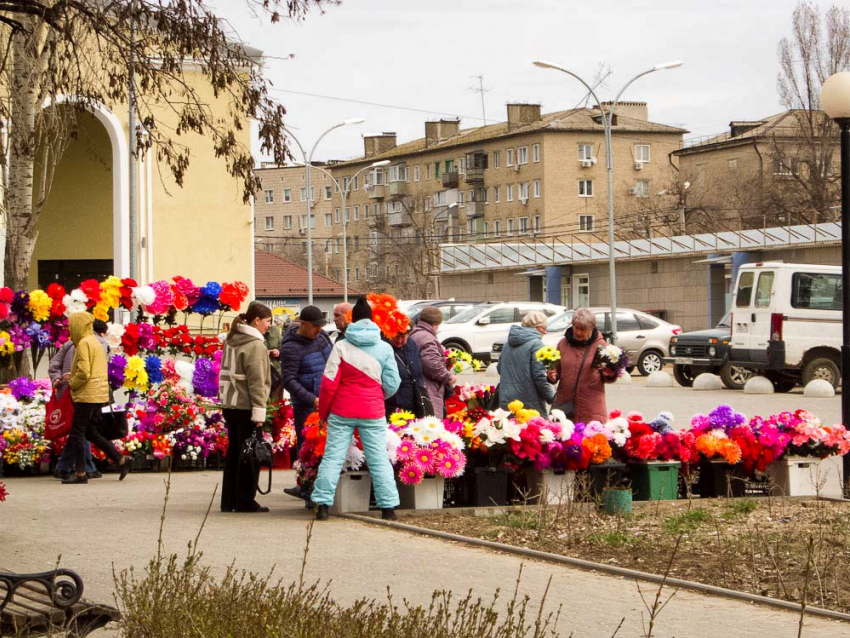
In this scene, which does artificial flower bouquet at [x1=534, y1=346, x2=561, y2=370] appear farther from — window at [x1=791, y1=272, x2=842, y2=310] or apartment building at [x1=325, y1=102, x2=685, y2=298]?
apartment building at [x1=325, y1=102, x2=685, y2=298]

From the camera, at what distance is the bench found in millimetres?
5625

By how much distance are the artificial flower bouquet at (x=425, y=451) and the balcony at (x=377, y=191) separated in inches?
4416

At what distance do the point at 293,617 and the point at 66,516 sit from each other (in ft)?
20.9

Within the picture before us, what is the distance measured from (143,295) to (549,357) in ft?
20.5

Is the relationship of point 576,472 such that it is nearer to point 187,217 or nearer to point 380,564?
point 380,564

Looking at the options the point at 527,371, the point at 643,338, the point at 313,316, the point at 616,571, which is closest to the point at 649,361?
the point at 643,338

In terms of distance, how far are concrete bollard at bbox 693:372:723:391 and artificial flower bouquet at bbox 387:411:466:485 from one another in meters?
18.2

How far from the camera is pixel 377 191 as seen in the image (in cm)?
12369

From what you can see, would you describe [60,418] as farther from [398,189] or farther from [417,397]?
[398,189]

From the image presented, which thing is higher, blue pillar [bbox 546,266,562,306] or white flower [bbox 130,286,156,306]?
blue pillar [bbox 546,266,562,306]

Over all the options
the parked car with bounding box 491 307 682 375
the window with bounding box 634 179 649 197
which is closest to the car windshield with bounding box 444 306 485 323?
the parked car with bounding box 491 307 682 375

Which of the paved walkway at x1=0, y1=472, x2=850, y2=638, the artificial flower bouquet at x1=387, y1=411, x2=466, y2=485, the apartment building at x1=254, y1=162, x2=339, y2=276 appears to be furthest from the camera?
the apartment building at x1=254, y1=162, x2=339, y2=276

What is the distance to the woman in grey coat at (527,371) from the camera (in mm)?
12883

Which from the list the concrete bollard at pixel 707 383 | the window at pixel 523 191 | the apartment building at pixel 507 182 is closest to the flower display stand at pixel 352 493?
the concrete bollard at pixel 707 383
